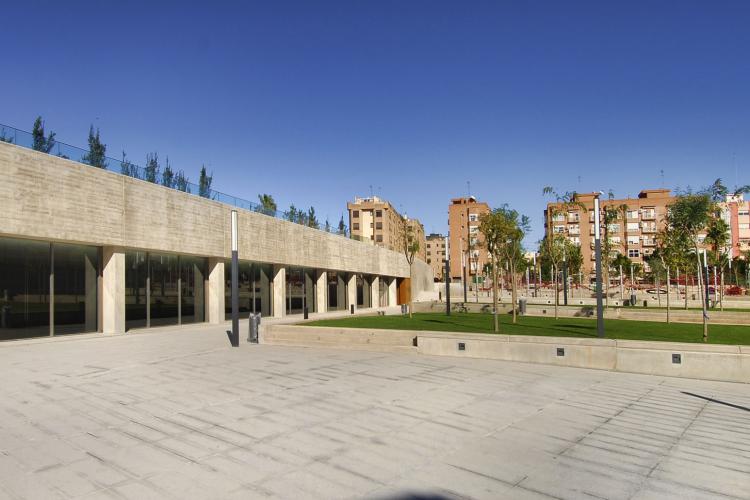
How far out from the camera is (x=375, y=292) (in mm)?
56719

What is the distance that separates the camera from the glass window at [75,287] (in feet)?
66.7

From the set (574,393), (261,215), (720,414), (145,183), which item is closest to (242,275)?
(261,215)

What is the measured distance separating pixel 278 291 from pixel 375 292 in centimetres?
2210

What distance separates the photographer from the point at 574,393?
10281 mm

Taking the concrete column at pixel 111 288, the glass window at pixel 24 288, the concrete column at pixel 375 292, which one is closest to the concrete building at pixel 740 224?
the concrete column at pixel 375 292

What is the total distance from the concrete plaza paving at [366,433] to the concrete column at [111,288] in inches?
354

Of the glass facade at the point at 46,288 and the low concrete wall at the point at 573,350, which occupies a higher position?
the glass facade at the point at 46,288

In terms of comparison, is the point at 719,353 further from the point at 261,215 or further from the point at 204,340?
the point at 261,215

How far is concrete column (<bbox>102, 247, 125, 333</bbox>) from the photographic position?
21781 millimetres

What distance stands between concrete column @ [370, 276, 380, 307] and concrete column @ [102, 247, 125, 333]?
3559 centimetres

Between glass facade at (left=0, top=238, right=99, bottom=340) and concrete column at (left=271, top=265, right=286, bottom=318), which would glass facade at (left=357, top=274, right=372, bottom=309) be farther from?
glass facade at (left=0, top=238, right=99, bottom=340)

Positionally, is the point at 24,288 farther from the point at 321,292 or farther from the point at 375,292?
the point at 375,292

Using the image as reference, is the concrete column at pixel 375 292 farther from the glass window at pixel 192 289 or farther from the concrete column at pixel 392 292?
the glass window at pixel 192 289

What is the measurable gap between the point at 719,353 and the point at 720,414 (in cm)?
384
